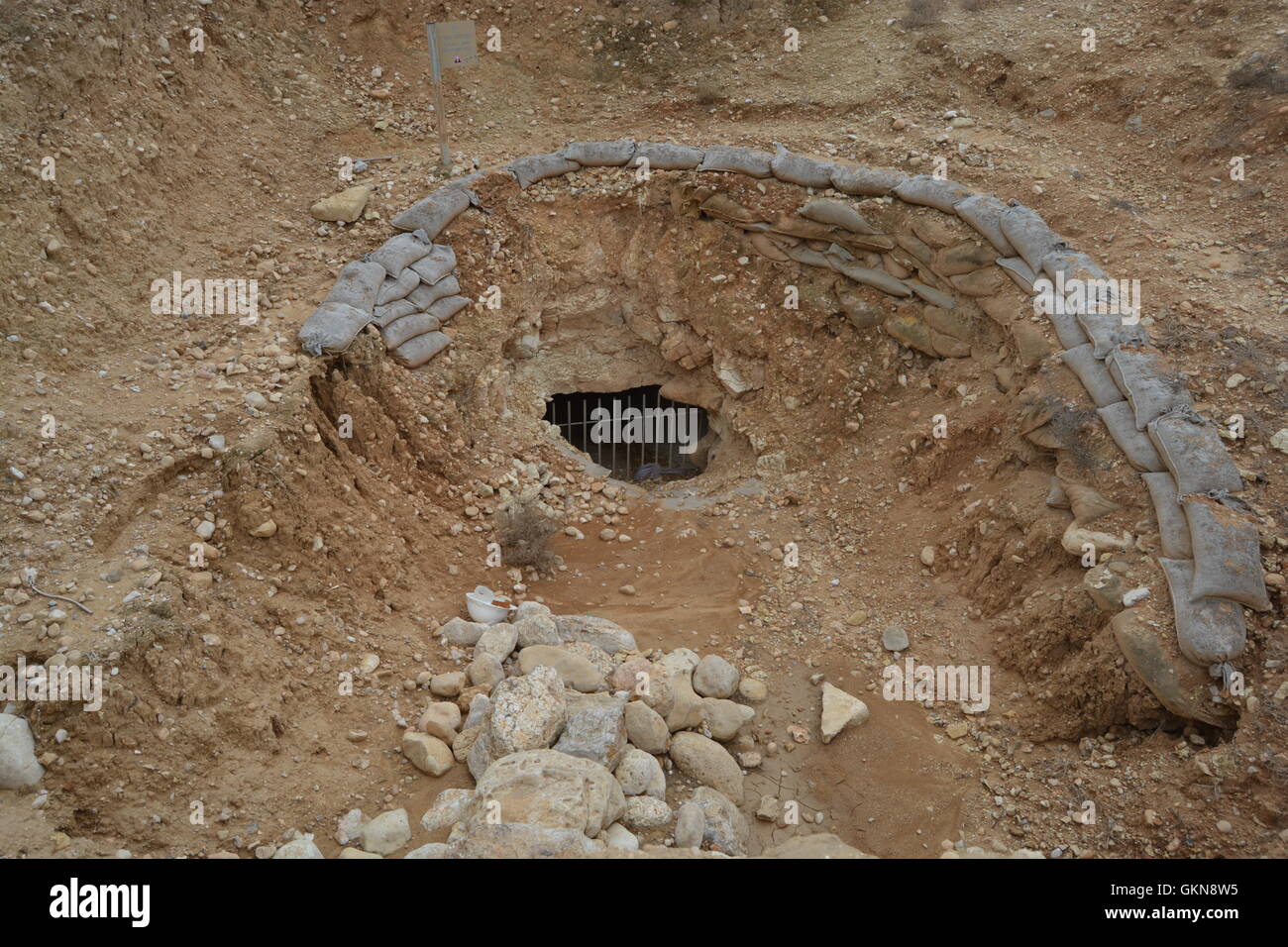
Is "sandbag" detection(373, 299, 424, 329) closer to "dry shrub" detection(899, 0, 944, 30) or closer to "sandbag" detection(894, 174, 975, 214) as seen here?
"sandbag" detection(894, 174, 975, 214)

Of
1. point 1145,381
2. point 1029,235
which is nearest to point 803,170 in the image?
point 1029,235

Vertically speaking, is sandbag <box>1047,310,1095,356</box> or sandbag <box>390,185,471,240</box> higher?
sandbag <box>390,185,471,240</box>

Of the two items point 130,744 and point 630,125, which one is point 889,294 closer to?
point 630,125

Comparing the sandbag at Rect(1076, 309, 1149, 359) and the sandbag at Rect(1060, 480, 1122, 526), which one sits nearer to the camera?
the sandbag at Rect(1060, 480, 1122, 526)

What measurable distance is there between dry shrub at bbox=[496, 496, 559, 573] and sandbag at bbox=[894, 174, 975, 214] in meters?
4.58

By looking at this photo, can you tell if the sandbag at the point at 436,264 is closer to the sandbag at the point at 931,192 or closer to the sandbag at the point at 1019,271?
the sandbag at the point at 931,192

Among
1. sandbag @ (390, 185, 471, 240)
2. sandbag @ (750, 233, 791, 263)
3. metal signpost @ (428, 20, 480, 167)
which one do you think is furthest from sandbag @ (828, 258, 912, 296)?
metal signpost @ (428, 20, 480, 167)

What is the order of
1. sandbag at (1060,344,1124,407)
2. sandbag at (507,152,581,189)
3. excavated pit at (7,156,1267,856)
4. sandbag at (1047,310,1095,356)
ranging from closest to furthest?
excavated pit at (7,156,1267,856) < sandbag at (1060,344,1124,407) < sandbag at (1047,310,1095,356) < sandbag at (507,152,581,189)

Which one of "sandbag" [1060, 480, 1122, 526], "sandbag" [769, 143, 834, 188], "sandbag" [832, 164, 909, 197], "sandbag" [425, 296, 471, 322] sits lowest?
"sandbag" [1060, 480, 1122, 526]

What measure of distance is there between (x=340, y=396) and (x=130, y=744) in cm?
319

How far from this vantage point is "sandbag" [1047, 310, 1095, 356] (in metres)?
7.05

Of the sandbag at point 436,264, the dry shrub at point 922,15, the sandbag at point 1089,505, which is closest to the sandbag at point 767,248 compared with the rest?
the sandbag at point 436,264

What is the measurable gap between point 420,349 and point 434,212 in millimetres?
1414

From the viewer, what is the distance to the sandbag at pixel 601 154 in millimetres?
9164
